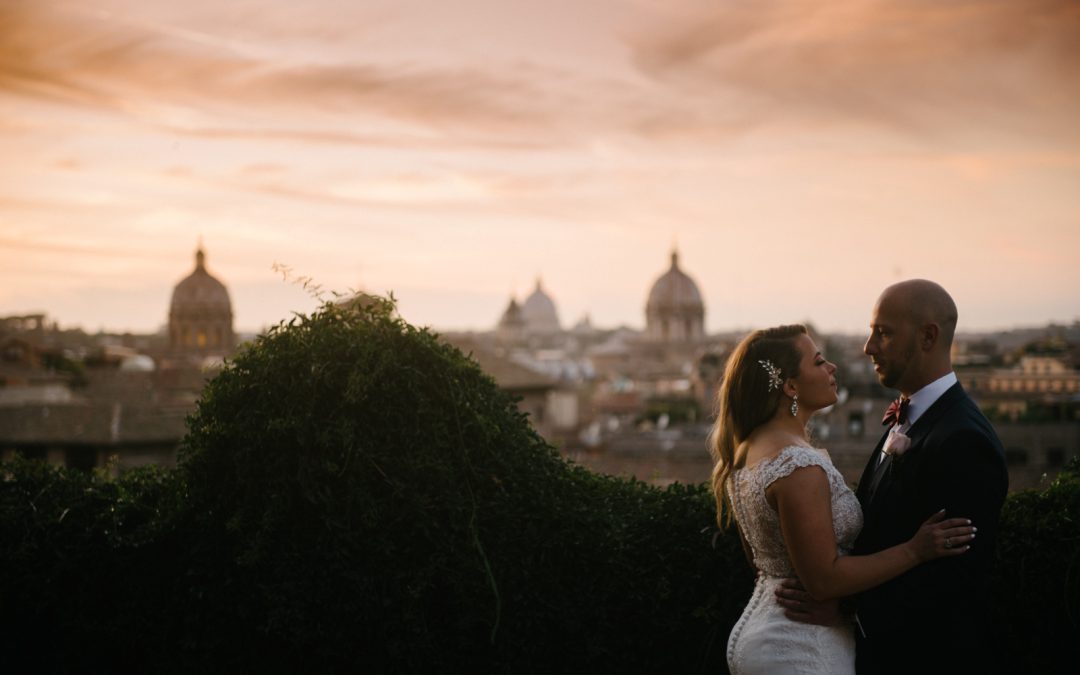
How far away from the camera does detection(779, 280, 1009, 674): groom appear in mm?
2551

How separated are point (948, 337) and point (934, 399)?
161 millimetres

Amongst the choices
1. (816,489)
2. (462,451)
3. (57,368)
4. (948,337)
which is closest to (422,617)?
(462,451)

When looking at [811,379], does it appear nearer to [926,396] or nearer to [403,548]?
[926,396]

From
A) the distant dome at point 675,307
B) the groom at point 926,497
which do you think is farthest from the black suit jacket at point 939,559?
the distant dome at point 675,307

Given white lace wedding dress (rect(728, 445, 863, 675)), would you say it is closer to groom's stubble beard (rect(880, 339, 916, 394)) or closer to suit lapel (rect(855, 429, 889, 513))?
suit lapel (rect(855, 429, 889, 513))

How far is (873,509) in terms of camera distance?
2734 mm

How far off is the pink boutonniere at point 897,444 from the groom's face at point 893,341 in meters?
0.13

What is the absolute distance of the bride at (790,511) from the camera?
2535mm

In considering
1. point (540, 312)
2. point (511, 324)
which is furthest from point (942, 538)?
point (540, 312)

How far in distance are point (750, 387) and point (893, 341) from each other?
38 cm

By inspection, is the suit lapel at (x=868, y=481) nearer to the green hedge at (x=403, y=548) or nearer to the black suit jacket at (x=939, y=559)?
the black suit jacket at (x=939, y=559)

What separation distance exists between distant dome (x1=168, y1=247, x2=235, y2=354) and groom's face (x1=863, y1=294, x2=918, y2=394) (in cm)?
7638

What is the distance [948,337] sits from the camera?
272cm

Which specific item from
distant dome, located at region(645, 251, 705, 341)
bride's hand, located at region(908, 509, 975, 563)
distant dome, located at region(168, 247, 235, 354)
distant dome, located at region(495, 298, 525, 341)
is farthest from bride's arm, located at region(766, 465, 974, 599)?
distant dome, located at region(495, 298, 525, 341)
